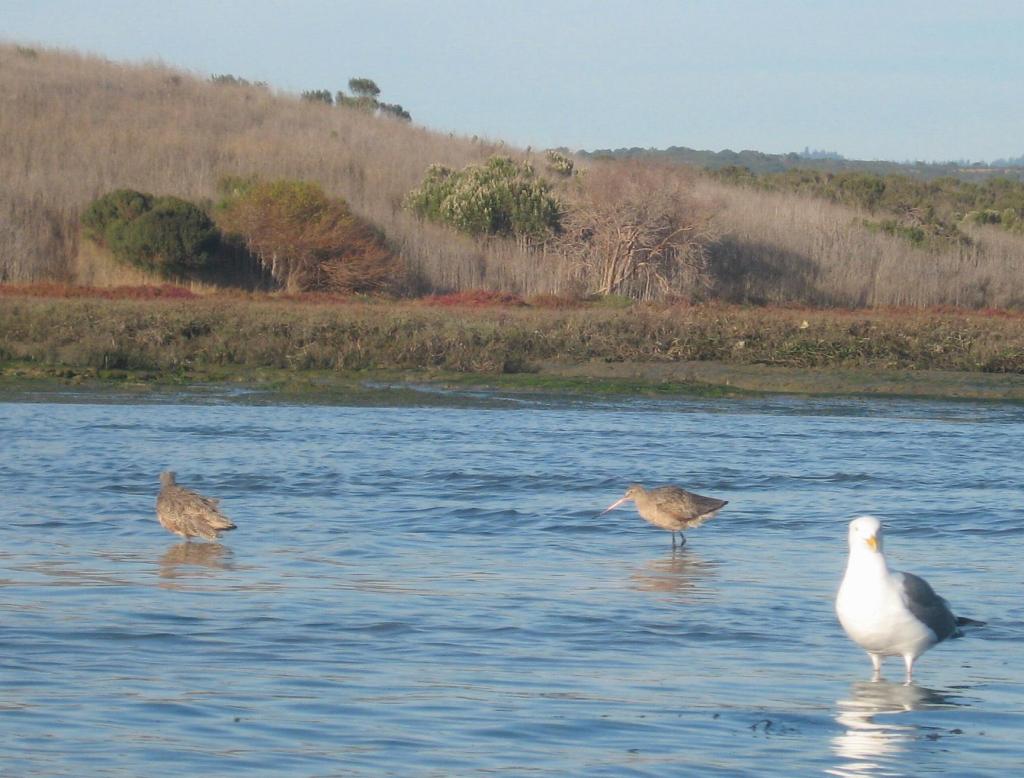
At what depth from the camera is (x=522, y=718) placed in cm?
681

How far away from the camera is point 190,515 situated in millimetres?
10797

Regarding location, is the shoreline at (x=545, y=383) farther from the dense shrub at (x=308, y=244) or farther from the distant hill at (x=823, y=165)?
the distant hill at (x=823, y=165)

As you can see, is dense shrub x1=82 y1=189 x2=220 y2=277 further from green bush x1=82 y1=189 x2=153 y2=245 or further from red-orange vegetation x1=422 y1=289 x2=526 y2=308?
red-orange vegetation x1=422 y1=289 x2=526 y2=308

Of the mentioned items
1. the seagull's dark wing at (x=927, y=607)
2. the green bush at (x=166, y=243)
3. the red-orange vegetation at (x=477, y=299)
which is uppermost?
the green bush at (x=166, y=243)

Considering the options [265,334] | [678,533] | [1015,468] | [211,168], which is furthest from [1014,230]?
[678,533]

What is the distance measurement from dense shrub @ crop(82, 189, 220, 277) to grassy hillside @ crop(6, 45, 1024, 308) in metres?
0.51

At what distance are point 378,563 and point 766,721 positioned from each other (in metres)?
4.10

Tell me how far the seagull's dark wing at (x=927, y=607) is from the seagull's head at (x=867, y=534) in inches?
10.6

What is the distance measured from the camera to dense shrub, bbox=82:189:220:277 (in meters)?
35.5

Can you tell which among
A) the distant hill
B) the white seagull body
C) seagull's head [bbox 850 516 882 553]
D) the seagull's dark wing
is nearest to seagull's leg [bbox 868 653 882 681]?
the white seagull body

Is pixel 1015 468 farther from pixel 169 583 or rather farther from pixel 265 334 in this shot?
pixel 265 334

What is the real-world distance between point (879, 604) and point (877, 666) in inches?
25.1

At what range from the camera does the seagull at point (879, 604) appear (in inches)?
276

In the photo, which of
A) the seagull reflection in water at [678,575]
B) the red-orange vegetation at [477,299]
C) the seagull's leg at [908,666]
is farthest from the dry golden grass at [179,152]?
the seagull's leg at [908,666]
